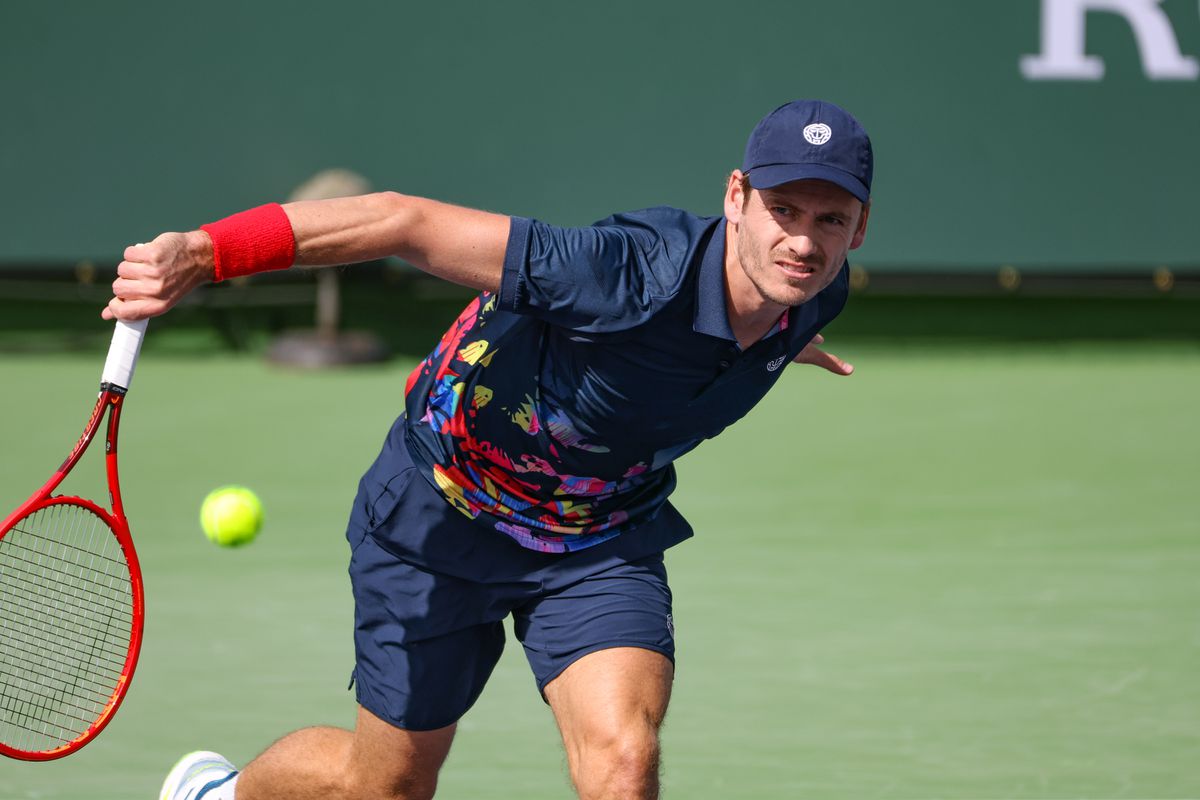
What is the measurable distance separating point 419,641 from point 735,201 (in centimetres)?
110

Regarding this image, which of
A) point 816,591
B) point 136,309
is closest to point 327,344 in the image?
point 816,591

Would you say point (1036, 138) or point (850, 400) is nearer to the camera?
point (850, 400)

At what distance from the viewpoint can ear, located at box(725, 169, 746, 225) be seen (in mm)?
3297

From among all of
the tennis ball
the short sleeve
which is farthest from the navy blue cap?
the tennis ball

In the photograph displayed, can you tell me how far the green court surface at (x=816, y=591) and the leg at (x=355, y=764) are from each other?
1.81 ft

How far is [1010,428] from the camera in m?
9.24

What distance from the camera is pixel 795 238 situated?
319 centimetres

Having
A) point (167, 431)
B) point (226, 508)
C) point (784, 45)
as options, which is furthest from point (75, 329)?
point (226, 508)

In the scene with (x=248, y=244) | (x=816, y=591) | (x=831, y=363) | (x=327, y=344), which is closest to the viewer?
(x=248, y=244)

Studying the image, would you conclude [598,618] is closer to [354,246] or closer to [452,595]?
[452,595]

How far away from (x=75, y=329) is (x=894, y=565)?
7.21 metres

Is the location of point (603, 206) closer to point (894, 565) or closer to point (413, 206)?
point (894, 565)

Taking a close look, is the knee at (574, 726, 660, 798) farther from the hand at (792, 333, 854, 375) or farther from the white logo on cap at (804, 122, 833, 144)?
the white logo on cap at (804, 122, 833, 144)

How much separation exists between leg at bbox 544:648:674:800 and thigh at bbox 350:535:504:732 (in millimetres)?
214
